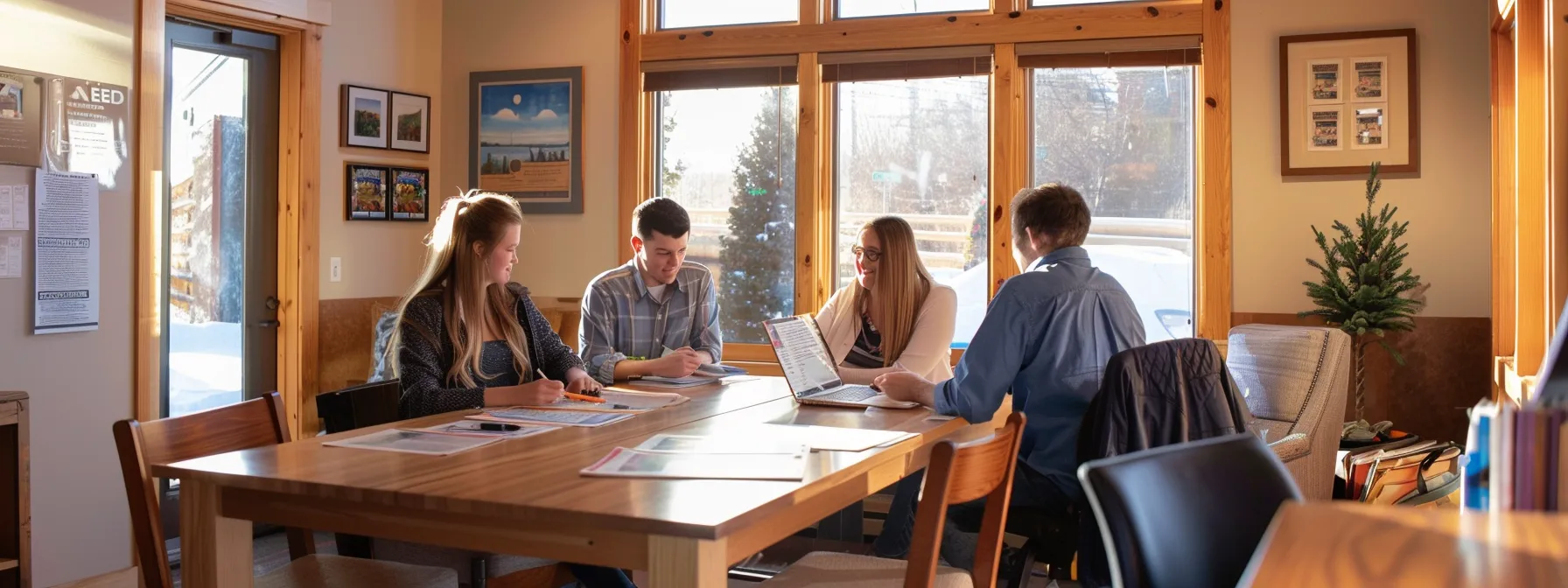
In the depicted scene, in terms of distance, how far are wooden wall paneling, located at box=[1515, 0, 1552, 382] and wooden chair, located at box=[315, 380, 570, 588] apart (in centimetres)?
264

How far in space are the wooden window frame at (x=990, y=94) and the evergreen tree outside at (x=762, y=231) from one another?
3.0 inches

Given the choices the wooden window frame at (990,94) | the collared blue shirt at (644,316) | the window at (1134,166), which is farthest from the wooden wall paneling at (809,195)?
the collared blue shirt at (644,316)

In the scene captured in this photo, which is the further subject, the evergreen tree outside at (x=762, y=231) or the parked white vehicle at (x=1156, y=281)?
the evergreen tree outside at (x=762, y=231)

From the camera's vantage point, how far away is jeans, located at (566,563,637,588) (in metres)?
3.02

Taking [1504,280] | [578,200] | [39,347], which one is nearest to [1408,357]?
[1504,280]

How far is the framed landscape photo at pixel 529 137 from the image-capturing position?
552 cm

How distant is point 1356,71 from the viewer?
4547 mm

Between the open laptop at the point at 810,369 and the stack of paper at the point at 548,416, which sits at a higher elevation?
the open laptop at the point at 810,369

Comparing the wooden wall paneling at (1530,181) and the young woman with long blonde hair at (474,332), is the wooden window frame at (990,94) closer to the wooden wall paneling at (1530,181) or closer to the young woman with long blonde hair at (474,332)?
the wooden wall paneling at (1530,181)

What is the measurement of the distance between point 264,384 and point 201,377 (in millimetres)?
294

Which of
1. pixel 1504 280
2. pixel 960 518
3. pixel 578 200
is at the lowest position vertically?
pixel 960 518

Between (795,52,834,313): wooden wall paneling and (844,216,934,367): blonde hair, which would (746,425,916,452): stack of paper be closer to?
(844,216,934,367): blonde hair

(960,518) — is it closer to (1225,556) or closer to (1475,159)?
(1225,556)

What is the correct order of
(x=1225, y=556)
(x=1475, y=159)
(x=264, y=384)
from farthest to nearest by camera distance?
(x=264, y=384) < (x=1475, y=159) < (x=1225, y=556)
